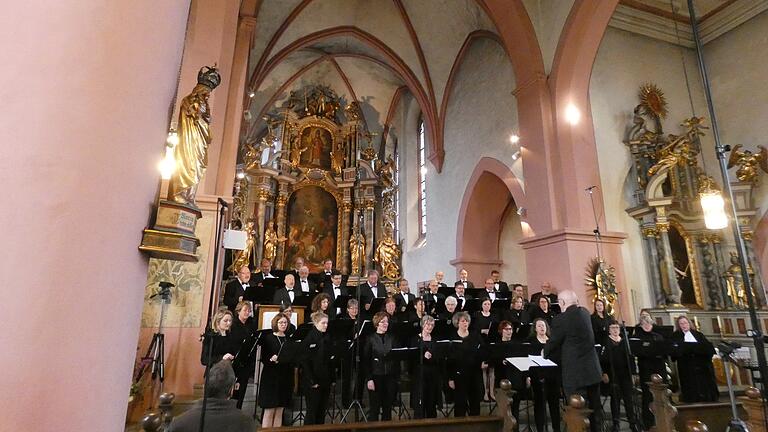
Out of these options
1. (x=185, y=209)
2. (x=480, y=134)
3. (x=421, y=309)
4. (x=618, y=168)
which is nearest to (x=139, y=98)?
(x=185, y=209)

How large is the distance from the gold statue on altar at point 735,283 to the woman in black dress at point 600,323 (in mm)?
3715

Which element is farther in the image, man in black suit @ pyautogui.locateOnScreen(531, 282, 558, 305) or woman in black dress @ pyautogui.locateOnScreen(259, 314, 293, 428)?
man in black suit @ pyautogui.locateOnScreen(531, 282, 558, 305)

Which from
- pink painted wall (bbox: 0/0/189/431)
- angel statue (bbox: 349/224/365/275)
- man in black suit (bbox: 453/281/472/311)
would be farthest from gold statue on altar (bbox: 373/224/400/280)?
pink painted wall (bbox: 0/0/189/431)

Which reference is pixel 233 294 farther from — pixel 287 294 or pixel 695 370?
pixel 695 370

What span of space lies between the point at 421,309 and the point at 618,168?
608 cm

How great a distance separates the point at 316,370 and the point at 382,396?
2.72 ft

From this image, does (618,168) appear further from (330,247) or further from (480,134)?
(330,247)

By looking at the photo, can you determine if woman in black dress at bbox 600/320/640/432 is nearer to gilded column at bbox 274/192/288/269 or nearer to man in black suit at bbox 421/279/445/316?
man in black suit at bbox 421/279/445/316

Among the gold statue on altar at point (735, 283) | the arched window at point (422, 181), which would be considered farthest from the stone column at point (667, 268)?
the arched window at point (422, 181)

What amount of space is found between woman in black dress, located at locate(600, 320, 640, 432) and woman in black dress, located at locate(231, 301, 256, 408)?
3.89 meters

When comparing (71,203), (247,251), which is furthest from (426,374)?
(247,251)

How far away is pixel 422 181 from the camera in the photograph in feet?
51.5

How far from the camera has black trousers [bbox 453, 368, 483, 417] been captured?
4957 mm

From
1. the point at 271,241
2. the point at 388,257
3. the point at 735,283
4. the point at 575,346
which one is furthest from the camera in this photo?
the point at 388,257
